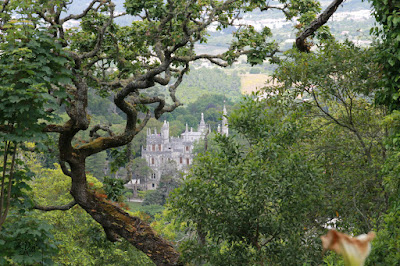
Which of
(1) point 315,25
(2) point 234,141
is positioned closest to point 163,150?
(2) point 234,141

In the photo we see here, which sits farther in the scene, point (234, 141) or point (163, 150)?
point (163, 150)

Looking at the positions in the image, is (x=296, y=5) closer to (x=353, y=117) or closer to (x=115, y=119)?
(x=353, y=117)

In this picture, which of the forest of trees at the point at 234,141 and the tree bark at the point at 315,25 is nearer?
the forest of trees at the point at 234,141

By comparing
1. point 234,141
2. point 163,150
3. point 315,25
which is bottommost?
point 163,150

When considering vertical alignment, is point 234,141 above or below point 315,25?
below

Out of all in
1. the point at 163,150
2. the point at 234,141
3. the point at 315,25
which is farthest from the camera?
the point at 163,150

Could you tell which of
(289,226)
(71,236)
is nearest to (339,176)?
(289,226)

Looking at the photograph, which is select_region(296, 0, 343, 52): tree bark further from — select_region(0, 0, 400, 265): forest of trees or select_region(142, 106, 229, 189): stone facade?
select_region(142, 106, 229, 189): stone facade

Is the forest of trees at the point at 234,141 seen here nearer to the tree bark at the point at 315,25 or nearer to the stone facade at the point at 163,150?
the tree bark at the point at 315,25

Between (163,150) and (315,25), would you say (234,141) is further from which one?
(163,150)

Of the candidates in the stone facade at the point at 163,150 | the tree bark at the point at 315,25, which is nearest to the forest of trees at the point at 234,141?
the tree bark at the point at 315,25

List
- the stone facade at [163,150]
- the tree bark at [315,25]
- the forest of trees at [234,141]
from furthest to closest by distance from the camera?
the stone facade at [163,150] → the tree bark at [315,25] → the forest of trees at [234,141]

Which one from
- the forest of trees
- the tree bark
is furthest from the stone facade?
the tree bark

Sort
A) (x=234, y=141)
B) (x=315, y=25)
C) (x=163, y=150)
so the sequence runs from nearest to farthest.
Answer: (x=315, y=25) → (x=234, y=141) → (x=163, y=150)
